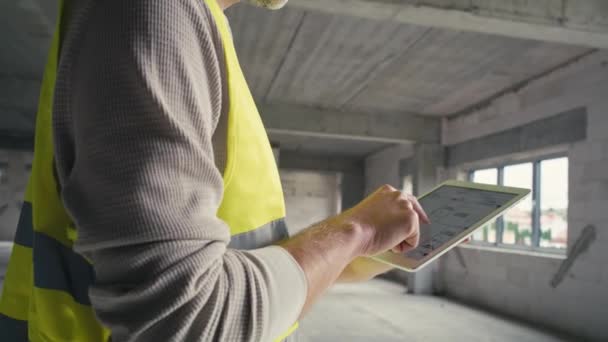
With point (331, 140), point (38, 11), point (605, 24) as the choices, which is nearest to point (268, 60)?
point (38, 11)

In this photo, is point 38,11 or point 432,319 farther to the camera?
point 432,319

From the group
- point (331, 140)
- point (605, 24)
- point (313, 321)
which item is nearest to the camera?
point (605, 24)

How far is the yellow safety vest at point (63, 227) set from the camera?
63 cm

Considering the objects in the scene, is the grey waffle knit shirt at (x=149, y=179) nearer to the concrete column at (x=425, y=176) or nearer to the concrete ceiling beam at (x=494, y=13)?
the concrete ceiling beam at (x=494, y=13)

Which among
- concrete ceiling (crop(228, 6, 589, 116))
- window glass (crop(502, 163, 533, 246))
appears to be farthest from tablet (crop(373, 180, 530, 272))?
window glass (crop(502, 163, 533, 246))

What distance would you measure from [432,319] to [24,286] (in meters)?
6.04

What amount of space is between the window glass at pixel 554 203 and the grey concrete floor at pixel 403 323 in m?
1.18

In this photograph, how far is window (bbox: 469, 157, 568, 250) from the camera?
6.23m

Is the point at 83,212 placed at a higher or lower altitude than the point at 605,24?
lower

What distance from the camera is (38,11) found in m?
4.71

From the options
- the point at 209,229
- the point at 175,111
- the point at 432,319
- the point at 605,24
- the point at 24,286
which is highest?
the point at 605,24

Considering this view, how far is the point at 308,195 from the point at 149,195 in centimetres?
1378

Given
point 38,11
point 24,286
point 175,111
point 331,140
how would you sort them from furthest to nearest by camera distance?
point 331,140 → point 38,11 → point 24,286 → point 175,111

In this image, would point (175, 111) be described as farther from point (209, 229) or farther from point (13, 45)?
point (13, 45)
